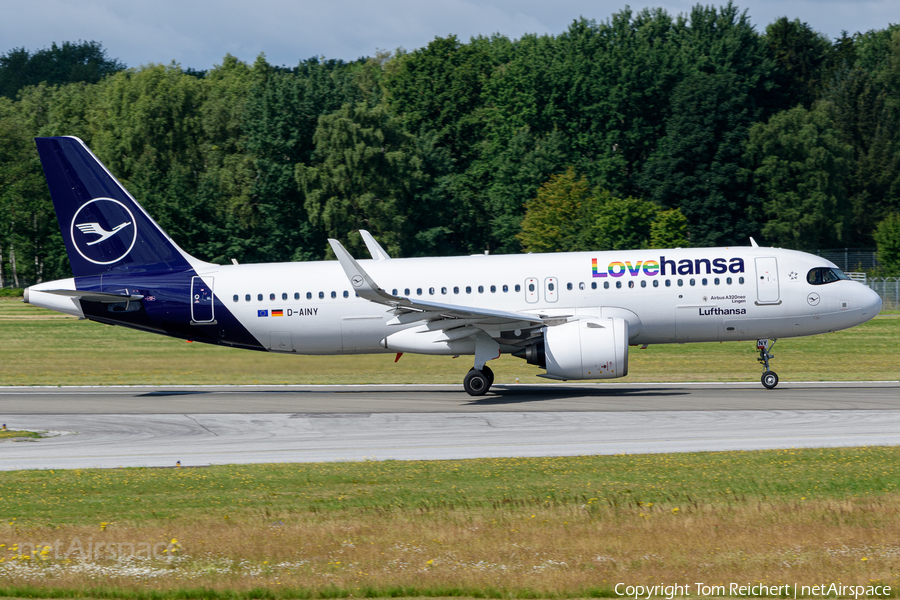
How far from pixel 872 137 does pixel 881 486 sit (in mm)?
85708

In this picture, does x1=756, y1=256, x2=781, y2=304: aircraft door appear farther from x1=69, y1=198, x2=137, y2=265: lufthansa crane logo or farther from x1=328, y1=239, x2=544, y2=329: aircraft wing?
x1=69, y1=198, x2=137, y2=265: lufthansa crane logo

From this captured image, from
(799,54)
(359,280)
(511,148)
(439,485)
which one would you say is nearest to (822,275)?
(359,280)

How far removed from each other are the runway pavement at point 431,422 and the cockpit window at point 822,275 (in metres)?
3.35

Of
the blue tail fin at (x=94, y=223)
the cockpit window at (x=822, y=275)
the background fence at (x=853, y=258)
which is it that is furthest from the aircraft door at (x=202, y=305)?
the background fence at (x=853, y=258)

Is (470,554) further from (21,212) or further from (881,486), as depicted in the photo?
(21,212)

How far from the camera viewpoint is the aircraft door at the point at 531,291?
1155 inches

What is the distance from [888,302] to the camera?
205 feet

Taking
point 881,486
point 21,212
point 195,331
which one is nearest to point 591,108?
point 21,212

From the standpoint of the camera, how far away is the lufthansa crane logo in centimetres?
3069

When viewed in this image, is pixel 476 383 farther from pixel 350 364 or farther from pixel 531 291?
pixel 350 364

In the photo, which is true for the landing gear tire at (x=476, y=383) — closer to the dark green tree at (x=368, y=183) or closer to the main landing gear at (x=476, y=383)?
the main landing gear at (x=476, y=383)

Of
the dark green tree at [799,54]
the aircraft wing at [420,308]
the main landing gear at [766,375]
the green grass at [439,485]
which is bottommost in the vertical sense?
the green grass at [439,485]

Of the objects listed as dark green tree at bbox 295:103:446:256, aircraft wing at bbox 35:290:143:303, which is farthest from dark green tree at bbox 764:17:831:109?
aircraft wing at bbox 35:290:143:303

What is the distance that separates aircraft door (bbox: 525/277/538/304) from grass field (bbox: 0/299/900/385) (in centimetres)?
Result: 499
